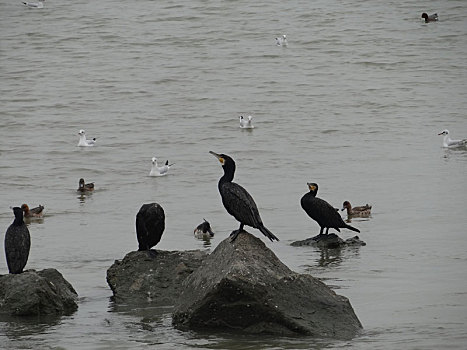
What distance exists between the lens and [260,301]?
344 inches

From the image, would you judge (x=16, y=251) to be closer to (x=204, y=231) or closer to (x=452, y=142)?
(x=204, y=231)

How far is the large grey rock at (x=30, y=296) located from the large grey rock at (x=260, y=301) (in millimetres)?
1535

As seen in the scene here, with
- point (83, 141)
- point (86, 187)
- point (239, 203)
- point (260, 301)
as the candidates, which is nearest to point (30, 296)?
point (239, 203)

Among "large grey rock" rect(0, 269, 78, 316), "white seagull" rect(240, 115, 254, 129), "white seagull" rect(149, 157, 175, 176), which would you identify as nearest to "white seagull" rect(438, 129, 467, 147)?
"white seagull" rect(240, 115, 254, 129)

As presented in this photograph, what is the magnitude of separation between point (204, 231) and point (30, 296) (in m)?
4.98

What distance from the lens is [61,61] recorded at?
38219 millimetres

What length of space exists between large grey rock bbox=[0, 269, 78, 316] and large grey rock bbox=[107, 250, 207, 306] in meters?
0.68

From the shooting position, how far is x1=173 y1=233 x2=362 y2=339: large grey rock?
8758 millimetres

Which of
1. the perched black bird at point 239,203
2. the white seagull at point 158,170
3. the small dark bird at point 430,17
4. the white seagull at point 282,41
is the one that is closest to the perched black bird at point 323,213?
the perched black bird at point 239,203

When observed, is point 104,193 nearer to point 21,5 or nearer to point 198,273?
point 198,273

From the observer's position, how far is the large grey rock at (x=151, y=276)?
10.4m

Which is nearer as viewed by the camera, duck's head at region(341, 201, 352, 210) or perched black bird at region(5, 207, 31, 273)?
perched black bird at region(5, 207, 31, 273)

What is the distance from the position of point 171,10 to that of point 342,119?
20824 millimetres

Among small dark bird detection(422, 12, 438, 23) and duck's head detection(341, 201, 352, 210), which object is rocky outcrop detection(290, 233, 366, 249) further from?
small dark bird detection(422, 12, 438, 23)
